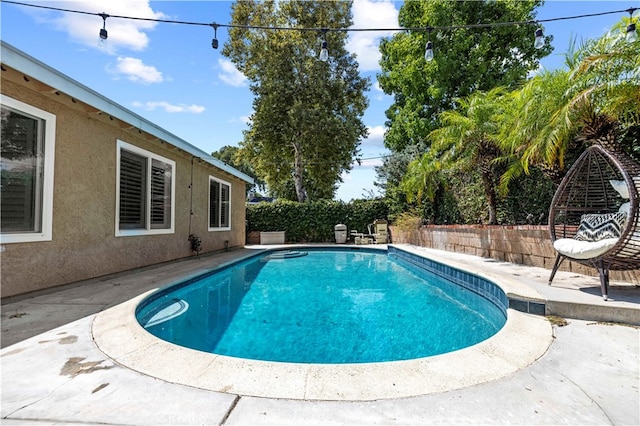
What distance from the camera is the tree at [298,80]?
711 inches

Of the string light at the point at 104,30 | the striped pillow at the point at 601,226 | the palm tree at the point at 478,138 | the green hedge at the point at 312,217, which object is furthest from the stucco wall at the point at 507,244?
the string light at the point at 104,30

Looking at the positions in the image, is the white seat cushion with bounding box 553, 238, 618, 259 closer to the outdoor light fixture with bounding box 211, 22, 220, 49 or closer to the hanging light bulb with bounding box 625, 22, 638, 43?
the hanging light bulb with bounding box 625, 22, 638, 43

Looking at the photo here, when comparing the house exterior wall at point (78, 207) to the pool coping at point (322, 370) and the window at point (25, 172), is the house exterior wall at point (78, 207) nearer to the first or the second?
the window at point (25, 172)

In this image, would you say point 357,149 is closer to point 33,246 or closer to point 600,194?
point 600,194

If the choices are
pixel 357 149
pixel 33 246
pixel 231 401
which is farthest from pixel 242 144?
pixel 231 401

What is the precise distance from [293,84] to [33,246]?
16.4 m

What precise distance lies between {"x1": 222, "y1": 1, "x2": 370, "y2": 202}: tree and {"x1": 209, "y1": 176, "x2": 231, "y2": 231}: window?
7.31 metres

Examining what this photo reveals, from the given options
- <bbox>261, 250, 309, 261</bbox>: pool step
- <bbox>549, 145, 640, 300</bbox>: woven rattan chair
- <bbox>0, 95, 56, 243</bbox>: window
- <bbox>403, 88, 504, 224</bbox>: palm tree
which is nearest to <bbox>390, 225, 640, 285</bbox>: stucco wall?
<bbox>549, 145, 640, 300</bbox>: woven rattan chair

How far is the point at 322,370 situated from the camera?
93.3 inches

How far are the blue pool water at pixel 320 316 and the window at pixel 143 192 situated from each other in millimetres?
1909

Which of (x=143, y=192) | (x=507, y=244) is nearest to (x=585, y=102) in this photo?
(x=507, y=244)

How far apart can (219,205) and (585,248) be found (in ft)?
34.1

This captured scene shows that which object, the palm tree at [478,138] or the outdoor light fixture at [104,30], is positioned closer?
the outdoor light fixture at [104,30]

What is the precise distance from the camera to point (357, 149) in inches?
828
